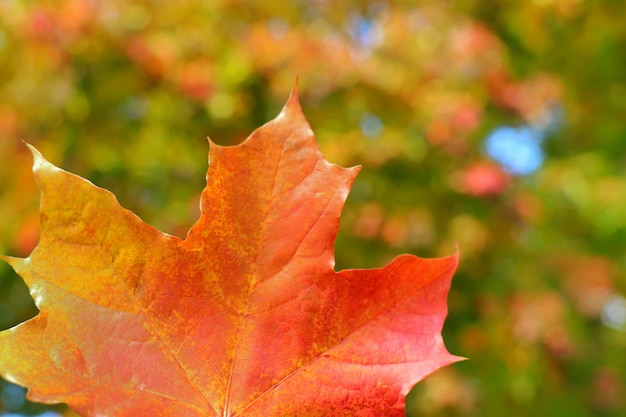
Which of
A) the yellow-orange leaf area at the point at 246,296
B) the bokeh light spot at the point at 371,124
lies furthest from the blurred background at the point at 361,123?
the yellow-orange leaf area at the point at 246,296

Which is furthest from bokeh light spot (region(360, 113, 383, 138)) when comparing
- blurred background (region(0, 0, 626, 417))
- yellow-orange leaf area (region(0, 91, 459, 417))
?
yellow-orange leaf area (region(0, 91, 459, 417))

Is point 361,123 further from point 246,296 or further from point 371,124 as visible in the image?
point 246,296

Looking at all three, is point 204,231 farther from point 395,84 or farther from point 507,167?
point 507,167

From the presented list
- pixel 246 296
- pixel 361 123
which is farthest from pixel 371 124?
pixel 246 296

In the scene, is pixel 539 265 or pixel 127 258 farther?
pixel 539 265

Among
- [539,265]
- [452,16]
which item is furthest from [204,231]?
[539,265]

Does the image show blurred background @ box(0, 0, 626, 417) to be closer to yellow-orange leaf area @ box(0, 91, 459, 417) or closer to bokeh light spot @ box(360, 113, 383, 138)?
bokeh light spot @ box(360, 113, 383, 138)

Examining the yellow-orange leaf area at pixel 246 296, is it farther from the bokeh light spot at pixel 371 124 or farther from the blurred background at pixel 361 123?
the bokeh light spot at pixel 371 124
